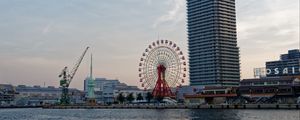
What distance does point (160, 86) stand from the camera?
16700 centimetres

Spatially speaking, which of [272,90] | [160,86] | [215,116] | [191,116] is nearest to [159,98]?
[160,86]

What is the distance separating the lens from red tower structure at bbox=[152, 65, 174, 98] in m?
→ 158

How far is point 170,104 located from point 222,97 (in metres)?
21.6

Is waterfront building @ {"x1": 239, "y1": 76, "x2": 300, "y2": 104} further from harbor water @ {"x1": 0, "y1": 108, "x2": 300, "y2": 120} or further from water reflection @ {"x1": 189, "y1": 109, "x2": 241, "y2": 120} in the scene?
water reflection @ {"x1": 189, "y1": 109, "x2": 241, "y2": 120}

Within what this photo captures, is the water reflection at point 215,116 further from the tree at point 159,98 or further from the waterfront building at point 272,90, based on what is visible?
the tree at point 159,98

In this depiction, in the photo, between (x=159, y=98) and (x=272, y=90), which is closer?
(x=272, y=90)

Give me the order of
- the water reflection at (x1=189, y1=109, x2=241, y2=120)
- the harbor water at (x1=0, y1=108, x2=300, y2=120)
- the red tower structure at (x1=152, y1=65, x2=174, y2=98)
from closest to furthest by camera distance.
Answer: the water reflection at (x1=189, y1=109, x2=241, y2=120), the harbor water at (x1=0, y1=108, x2=300, y2=120), the red tower structure at (x1=152, y1=65, x2=174, y2=98)

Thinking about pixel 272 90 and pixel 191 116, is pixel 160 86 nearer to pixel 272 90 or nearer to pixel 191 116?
pixel 272 90

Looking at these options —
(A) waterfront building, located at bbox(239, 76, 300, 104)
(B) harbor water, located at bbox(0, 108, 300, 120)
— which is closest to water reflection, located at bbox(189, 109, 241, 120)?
(B) harbor water, located at bbox(0, 108, 300, 120)

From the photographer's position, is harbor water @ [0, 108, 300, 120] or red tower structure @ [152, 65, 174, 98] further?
red tower structure @ [152, 65, 174, 98]

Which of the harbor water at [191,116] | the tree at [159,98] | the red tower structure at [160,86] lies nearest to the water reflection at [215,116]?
the harbor water at [191,116]

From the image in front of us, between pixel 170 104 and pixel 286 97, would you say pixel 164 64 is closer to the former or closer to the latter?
pixel 170 104

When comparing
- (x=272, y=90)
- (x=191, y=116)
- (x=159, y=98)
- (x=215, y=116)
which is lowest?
(x=191, y=116)

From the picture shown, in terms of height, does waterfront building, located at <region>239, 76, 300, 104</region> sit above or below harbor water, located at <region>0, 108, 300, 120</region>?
above
